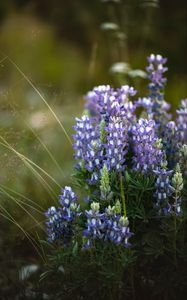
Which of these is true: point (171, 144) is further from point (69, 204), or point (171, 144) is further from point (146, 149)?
point (69, 204)

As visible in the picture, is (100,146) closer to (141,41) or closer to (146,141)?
(146,141)

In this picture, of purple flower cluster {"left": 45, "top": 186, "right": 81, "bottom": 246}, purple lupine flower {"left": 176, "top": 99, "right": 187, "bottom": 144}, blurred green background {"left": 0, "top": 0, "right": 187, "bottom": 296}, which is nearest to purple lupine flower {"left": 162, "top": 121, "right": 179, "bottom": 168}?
purple lupine flower {"left": 176, "top": 99, "right": 187, "bottom": 144}

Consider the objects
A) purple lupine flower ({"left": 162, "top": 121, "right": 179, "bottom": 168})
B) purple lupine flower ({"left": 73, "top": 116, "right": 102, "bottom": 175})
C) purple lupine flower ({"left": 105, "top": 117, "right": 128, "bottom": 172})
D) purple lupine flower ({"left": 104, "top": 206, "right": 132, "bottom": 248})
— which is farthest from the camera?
purple lupine flower ({"left": 162, "top": 121, "right": 179, "bottom": 168})

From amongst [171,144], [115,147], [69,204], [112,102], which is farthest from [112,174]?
[171,144]

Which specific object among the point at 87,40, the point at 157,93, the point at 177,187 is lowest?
the point at 177,187

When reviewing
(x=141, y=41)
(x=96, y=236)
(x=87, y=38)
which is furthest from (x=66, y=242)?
(x=87, y=38)

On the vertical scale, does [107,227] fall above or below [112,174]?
below

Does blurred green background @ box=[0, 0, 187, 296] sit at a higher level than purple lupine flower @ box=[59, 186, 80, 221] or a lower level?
higher

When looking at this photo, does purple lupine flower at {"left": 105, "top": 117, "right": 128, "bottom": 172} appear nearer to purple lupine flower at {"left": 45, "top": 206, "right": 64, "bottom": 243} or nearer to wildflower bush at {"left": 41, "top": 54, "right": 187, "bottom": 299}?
wildflower bush at {"left": 41, "top": 54, "right": 187, "bottom": 299}
